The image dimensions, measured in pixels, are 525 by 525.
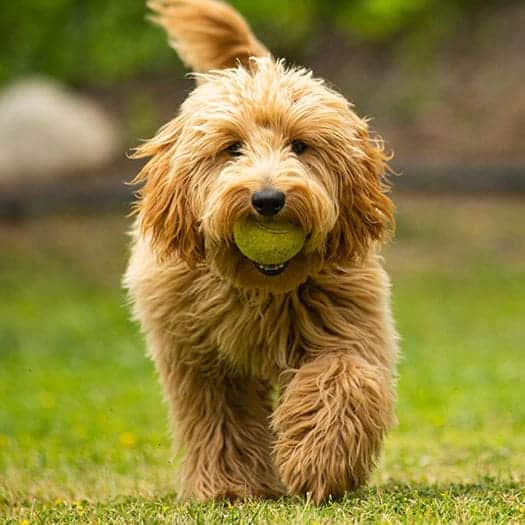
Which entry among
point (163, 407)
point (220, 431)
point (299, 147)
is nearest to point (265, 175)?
point (299, 147)

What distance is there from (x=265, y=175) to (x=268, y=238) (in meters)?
0.27

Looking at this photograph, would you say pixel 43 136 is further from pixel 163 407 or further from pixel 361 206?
pixel 361 206

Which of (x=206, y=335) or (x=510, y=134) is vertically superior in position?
(x=510, y=134)

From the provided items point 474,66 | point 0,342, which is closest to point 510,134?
point 474,66

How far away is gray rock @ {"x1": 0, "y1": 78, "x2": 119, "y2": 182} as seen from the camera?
20156 millimetres

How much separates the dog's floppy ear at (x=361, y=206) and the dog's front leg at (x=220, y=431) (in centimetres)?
93

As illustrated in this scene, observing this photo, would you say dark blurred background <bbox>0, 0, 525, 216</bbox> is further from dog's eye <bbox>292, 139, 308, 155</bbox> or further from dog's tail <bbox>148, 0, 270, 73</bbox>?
dog's eye <bbox>292, 139, 308, 155</bbox>

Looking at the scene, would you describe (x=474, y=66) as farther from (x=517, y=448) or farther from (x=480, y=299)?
(x=517, y=448)

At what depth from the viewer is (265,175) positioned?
5.34 m

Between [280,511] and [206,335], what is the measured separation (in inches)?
44.8

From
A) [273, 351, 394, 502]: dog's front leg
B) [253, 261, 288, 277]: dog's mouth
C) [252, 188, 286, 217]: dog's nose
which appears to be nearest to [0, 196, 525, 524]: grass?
[273, 351, 394, 502]: dog's front leg

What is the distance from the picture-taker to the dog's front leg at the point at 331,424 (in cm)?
554

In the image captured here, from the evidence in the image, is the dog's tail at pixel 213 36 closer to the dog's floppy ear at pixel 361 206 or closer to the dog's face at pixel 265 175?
the dog's face at pixel 265 175

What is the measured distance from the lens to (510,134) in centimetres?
2144
